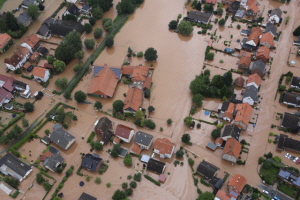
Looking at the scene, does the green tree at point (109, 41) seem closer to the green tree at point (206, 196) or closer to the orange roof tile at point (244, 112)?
the orange roof tile at point (244, 112)

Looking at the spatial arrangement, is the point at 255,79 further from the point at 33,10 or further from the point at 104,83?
the point at 33,10

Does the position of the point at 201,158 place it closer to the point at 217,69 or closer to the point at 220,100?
the point at 220,100

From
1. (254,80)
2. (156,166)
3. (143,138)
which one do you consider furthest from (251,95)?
(156,166)

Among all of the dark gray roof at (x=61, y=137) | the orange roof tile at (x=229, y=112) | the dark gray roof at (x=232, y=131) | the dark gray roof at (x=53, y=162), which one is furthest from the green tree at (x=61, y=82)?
the dark gray roof at (x=232, y=131)

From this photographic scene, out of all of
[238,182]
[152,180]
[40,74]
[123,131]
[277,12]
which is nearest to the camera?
[238,182]

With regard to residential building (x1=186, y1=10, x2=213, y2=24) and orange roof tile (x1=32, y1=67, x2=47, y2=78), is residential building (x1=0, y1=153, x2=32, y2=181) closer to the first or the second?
orange roof tile (x1=32, y1=67, x2=47, y2=78)

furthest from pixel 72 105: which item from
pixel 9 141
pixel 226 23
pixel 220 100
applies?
pixel 226 23
